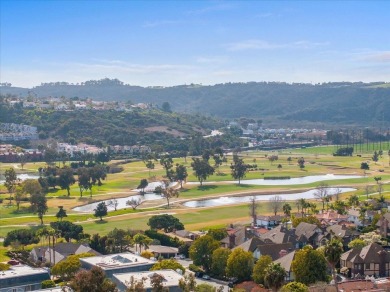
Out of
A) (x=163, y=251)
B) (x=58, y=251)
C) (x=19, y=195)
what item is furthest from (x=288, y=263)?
(x=19, y=195)

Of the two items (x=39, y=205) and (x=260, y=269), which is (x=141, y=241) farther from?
(x=39, y=205)

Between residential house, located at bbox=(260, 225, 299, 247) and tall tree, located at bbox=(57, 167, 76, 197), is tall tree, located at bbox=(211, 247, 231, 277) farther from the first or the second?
tall tree, located at bbox=(57, 167, 76, 197)

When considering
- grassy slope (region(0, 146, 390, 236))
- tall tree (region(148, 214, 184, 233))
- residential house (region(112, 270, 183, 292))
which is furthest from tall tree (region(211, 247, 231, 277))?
grassy slope (region(0, 146, 390, 236))

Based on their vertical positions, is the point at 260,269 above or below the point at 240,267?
above

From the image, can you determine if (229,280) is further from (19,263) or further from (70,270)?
(19,263)

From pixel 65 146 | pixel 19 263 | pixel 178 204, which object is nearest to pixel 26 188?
pixel 178 204

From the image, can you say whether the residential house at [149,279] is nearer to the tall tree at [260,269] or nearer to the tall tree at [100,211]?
the tall tree at [260,269]

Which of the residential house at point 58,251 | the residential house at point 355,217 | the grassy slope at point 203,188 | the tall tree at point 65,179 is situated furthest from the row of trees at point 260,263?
the tall tree at point 65,179

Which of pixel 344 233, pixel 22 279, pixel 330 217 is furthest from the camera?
pixel 330 217
